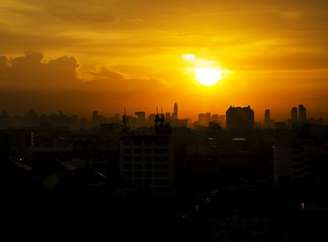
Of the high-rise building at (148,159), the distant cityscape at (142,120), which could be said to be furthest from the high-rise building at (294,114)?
the high-rise building at (148,159)

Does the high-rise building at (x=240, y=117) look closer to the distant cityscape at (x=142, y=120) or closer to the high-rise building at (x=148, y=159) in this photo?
the distant cityscape at (x=142, y=120)

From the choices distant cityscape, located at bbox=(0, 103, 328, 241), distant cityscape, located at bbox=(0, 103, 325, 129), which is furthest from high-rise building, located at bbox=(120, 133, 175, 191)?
distant cityscape, located at bbox=(0, 103, 325, 129)

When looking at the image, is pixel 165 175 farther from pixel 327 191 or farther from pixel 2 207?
pixel 2 207

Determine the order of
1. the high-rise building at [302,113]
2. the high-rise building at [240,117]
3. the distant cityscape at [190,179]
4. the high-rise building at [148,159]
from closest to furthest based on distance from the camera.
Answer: the distant cityscape at [190,179], the high-rise building at [148,159], the high-rise building at [240,117], the high-rise building at [302,113]

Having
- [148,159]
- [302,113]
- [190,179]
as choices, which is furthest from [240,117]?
[148,159]

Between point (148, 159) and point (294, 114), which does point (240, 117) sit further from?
point (148, 159)

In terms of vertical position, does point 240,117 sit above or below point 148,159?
above

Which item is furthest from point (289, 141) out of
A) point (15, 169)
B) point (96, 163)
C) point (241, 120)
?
point (241, 120)

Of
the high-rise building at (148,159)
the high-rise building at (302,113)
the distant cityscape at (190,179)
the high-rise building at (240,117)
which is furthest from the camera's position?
the high-rise building at (302,113)
